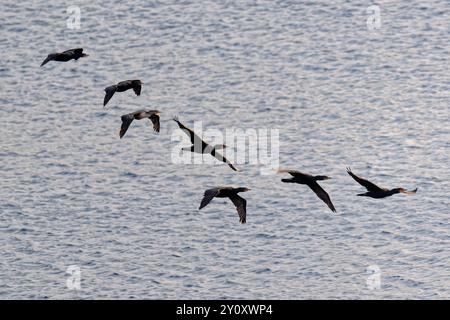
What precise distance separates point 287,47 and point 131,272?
80.1ft

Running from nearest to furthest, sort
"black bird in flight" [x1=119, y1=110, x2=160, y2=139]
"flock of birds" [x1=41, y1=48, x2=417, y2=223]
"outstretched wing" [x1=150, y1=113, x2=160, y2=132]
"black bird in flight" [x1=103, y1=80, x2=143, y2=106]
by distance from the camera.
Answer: "flock of birds" [x1=41, y1=48, x2=417, y2=223], "black bird in flight" [x1=119, y1=110, x2=160, y2=139], "outstretched wing" [x1=150, y1=113, x2=160, y2=132], "black bird in flight" [x1=103, y1=80, x2=143, y2=106]

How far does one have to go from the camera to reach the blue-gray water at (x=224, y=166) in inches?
2378

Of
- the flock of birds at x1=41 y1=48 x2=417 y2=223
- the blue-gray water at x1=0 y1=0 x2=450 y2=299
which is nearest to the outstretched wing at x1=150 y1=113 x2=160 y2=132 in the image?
the flock of birds at x1=41 y1=48 x2=417 y2=223

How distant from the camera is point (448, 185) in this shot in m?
66.8

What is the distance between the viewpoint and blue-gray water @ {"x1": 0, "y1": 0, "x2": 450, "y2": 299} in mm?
→ 60406

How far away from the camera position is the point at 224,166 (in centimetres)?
6900

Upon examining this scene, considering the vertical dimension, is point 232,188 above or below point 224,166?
below

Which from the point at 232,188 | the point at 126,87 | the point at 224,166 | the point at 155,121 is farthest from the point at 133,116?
the point at 224,166

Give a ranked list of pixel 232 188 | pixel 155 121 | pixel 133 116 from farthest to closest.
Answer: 1. pixel 155 121
2. pixel 133 116
3. pixel 232 188

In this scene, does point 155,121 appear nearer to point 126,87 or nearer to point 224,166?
point 126,87

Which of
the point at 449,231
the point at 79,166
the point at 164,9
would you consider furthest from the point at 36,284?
the point at 164,9

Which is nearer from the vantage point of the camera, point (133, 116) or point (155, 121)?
point (133, 116)

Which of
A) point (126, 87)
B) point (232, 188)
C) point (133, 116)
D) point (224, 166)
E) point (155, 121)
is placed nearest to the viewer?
point (232, 188)

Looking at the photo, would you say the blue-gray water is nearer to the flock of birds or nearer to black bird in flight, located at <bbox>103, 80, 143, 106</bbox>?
the flock of birds
